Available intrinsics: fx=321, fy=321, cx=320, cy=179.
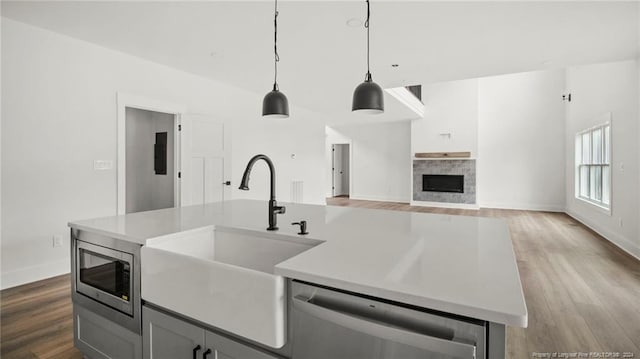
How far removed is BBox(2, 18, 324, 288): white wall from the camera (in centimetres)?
302

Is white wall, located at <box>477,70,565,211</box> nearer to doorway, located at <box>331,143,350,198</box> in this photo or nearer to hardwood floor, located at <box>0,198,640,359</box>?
hardwood floor, located at <box>0,198,640,359</box>

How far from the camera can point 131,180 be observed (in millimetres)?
5766

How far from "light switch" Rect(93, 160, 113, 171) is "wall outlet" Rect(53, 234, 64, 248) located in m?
0.80

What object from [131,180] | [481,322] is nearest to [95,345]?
[481,322]

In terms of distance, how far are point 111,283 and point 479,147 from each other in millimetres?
9191

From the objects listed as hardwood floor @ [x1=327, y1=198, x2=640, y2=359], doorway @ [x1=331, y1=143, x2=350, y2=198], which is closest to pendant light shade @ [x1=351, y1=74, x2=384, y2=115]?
hardwood floor @ [x1=327, y1=198, x2=640, y2=359]

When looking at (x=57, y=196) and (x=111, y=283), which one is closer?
(x=111, y=283)

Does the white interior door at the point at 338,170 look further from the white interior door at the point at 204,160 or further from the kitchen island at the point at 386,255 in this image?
the kitchen island at the point at 386,255

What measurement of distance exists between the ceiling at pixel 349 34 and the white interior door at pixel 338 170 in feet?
23.8

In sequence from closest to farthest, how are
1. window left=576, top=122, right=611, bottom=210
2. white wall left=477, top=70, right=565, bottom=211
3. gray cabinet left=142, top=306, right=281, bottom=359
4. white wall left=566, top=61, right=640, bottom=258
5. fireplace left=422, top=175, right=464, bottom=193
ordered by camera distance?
gray cabinet left=142, top=306, right=281, bottom=359 → white wall left=566, top=61, right=640, bottom=258 → window left=576, top=122, right=611, bottom=210 → white wall left=477, top=70, right=565, bottom=211 → fireplace left=422, top=175, right=464, bottom=193

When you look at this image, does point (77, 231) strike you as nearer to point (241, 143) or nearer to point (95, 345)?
point (95, 345)

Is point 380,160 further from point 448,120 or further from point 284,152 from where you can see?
point 284,152

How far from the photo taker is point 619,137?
14.6 ft

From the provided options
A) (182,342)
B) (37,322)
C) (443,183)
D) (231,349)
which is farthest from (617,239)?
(37,322)
